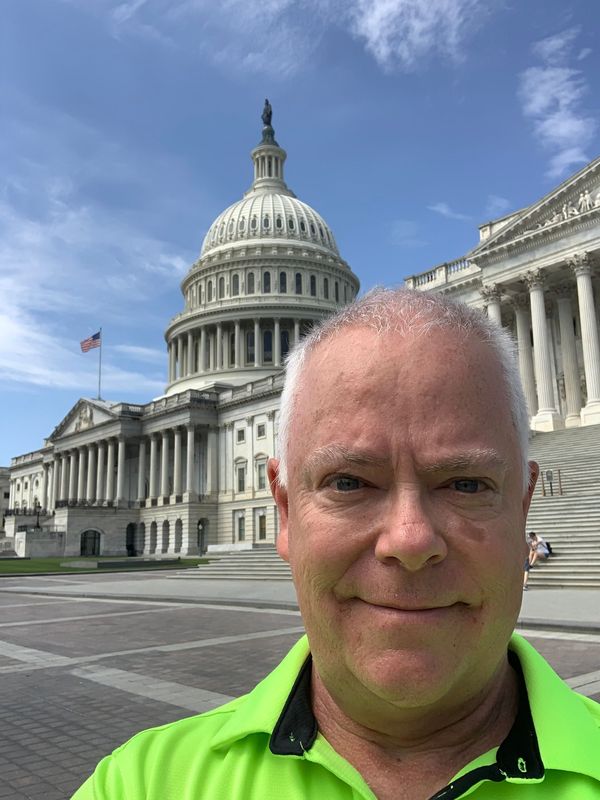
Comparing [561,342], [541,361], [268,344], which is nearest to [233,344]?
[268,344]

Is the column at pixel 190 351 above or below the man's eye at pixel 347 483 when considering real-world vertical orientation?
above

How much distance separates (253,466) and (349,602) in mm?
76483

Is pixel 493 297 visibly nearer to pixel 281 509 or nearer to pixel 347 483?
pixel 281 509

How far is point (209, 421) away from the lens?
83188mm

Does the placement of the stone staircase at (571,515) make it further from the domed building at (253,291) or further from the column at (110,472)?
the column at (110,472)

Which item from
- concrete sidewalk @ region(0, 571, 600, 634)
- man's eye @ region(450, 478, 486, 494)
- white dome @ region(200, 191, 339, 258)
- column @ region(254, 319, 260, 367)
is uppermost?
white dome @ region(200, 191, 339, 258)

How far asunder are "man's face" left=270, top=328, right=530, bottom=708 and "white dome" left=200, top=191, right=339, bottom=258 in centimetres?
10661

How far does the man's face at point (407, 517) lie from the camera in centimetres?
158

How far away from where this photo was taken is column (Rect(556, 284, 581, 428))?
47594 mm

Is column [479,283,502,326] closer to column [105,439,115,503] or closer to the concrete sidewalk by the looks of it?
the concrete sidewalk

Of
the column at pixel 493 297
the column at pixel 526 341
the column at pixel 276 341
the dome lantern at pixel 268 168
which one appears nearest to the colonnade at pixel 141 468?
the column at pixel 276 341

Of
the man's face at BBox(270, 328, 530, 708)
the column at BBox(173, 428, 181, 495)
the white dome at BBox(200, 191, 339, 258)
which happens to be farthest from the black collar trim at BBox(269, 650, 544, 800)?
the white dome at BBox(200, 191, 339, 258)

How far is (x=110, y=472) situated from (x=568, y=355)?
62.5 m

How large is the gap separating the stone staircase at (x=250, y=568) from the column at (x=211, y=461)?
41390 millimetres
